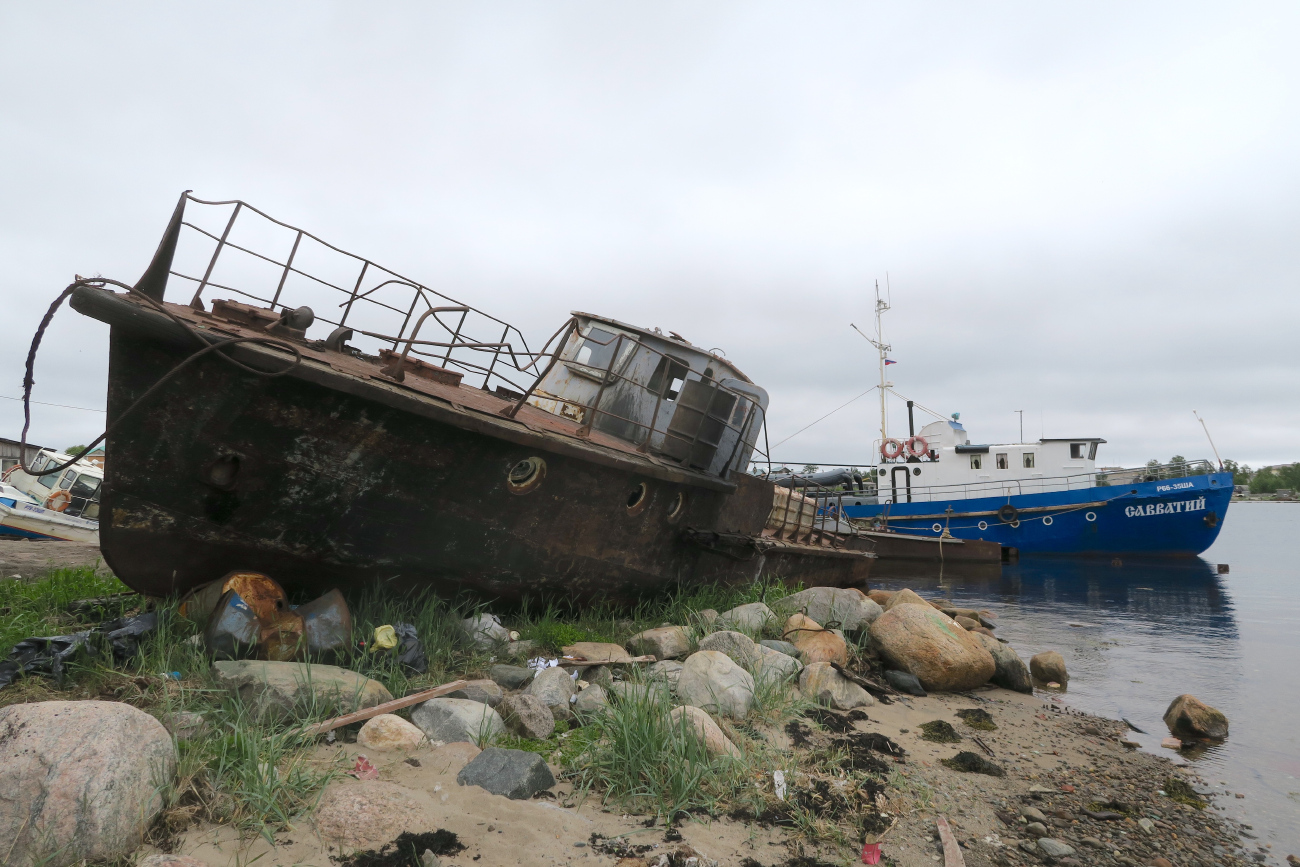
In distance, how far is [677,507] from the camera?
7168mm

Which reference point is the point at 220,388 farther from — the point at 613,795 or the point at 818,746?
the point at 818,746

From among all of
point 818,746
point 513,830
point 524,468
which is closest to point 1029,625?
point 818,746

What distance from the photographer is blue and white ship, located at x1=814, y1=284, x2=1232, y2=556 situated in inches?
822

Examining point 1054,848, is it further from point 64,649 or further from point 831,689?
point 64,649

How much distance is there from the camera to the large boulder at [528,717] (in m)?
4.05

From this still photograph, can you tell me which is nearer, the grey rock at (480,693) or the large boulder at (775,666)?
the grey rock at (480,693)

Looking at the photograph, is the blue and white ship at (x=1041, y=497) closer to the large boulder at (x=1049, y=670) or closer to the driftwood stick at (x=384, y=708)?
the large boulder at (x=1049, y=670)

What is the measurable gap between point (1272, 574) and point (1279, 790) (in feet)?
70.0

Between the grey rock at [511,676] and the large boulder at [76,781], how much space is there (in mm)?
2207

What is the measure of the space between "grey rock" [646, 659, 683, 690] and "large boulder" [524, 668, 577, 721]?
571 millimetres

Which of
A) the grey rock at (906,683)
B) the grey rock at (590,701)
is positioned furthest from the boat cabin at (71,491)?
the grey rock at (906,683)

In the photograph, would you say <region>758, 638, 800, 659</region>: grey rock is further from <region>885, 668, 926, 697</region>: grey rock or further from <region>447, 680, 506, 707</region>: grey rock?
<region>447, 680, 506, 707</region>: grey rock

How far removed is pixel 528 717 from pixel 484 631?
1.41 meters

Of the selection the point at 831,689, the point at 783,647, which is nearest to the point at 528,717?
the point at 831,689
